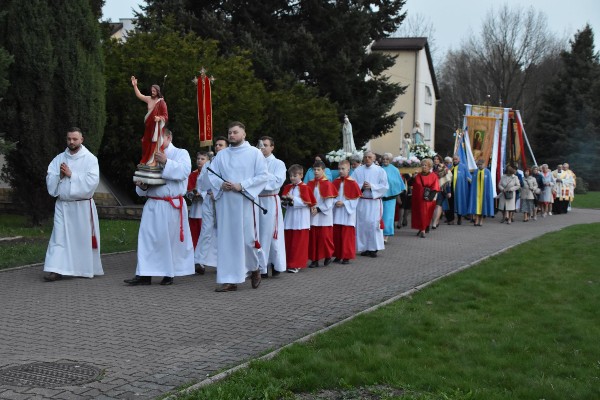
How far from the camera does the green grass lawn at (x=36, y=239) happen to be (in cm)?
1276

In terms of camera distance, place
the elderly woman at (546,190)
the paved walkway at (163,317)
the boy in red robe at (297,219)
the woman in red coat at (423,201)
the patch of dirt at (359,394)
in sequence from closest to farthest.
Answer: the patch of dirt at (359,394), the paved walkway at (163,317), the boy in red robe at (297,219), the woman in red coat at (423,201), the elderly woman at (546,190)

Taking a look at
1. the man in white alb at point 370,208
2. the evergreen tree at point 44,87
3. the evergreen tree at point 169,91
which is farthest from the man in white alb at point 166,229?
the evergreen tree at point 169,91

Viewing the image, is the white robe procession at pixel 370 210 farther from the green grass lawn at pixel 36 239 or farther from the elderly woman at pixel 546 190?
the elderly woman at pixel 546 190

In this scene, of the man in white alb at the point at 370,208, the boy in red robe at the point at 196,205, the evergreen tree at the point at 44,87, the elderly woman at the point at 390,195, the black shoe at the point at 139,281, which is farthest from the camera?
the elderly woman at the point at 390,195

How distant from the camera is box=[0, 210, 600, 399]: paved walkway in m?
6.33

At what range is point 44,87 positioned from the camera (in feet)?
55.2

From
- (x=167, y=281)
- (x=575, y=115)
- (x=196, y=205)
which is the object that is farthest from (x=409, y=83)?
(x=167, y=281)

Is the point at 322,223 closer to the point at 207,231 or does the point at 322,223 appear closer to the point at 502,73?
the point at 207,231

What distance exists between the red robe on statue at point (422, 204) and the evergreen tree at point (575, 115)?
3581 cm

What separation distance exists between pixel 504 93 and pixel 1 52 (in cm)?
5341

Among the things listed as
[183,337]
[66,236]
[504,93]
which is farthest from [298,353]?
[504,93]

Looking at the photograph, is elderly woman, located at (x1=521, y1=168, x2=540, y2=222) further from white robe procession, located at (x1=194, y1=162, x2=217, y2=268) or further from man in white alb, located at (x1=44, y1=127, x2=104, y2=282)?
man in white alb, located at (x1=44, y1=127, x2=104, y2=282)

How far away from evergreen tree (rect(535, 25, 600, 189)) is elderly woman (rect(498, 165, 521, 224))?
1198 inches

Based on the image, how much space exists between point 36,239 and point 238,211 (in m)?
6.48
